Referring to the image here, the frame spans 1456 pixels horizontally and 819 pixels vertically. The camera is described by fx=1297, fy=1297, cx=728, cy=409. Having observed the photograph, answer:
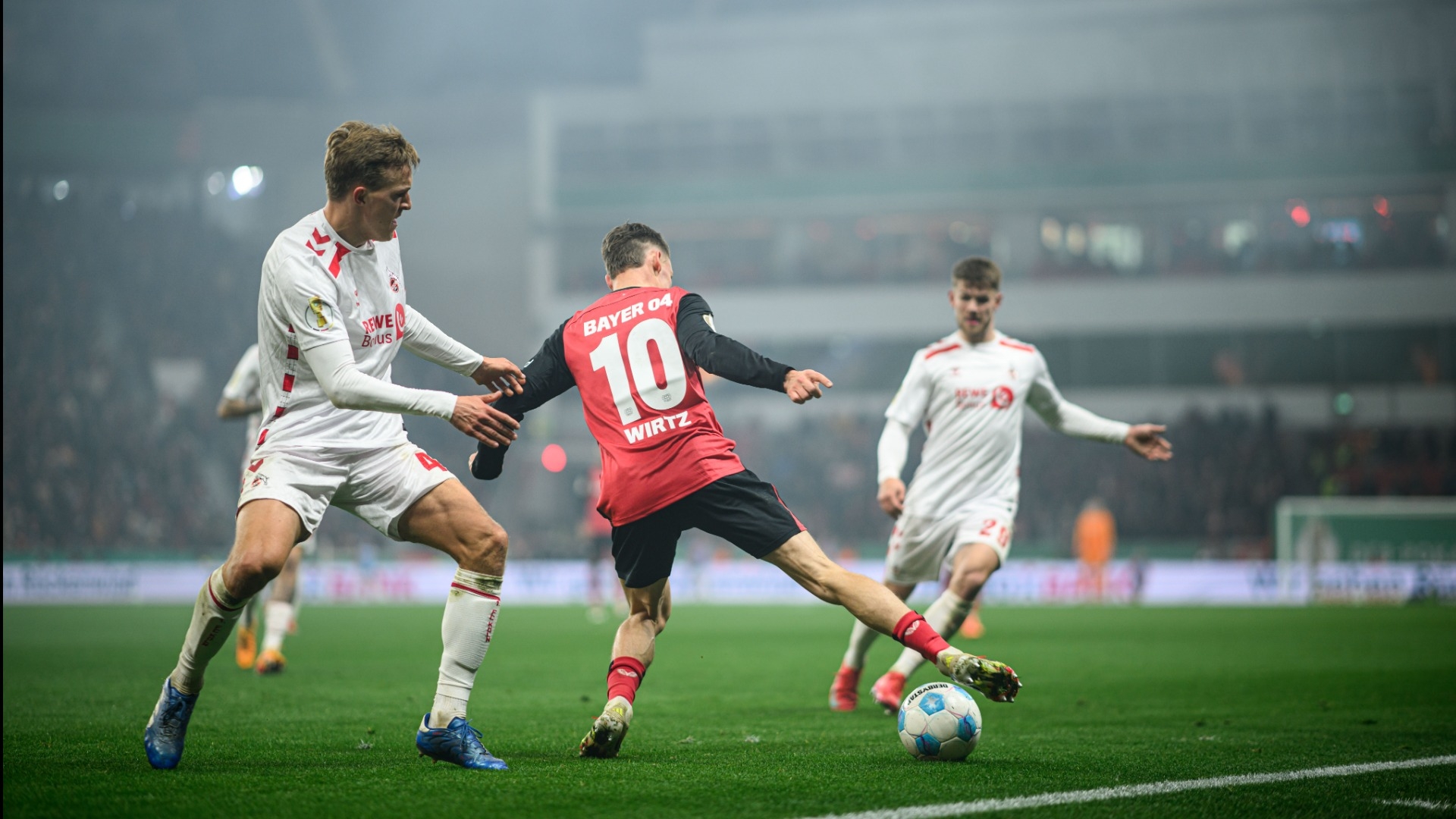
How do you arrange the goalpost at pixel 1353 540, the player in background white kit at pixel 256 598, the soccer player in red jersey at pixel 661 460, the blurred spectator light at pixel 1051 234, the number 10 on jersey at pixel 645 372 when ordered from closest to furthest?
the soccer player in red jersey at pixel 661 460 < the number 10 on jersey at pixel 645 372 < the player in background white kit at pixel 256 598 < the goalpost at pixel 1353 540 < the blurred spectator light at pixel 1051 234

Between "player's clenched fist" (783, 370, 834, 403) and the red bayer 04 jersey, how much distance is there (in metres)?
0.60

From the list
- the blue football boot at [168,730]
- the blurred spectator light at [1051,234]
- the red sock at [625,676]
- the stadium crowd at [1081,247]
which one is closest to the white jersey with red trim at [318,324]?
the blue football boot at [168,730]

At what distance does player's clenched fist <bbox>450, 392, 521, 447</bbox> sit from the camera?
187 inches

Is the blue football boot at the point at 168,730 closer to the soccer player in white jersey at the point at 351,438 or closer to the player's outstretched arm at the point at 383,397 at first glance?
the soccer player in white jersey at the point at 351,438

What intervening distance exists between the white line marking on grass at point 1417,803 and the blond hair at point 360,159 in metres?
4.13

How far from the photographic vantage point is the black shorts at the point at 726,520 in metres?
5.13

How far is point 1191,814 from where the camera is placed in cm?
402

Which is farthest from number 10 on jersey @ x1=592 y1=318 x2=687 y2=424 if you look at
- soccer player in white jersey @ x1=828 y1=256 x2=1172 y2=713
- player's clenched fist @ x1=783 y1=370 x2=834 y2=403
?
soccer player in white jersey @ x1=828 y1=256 x2=1172 y2=713

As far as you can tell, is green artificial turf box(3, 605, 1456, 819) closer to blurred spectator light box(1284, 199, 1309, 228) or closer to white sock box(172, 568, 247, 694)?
white sock box(172, 568, 247, 694)

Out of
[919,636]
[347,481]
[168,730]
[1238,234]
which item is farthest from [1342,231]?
[168,730]

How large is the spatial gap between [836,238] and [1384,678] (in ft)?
109

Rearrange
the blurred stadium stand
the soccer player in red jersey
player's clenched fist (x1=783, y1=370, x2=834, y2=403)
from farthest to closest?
the blurred stadium stand
the soccer player in red jersey
player's clenched fist (x1=783, y1=370, x2=834, y2=403)

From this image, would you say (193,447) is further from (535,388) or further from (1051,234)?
(535,388)

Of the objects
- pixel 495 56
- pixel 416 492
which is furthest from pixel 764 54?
pixel 416 492
